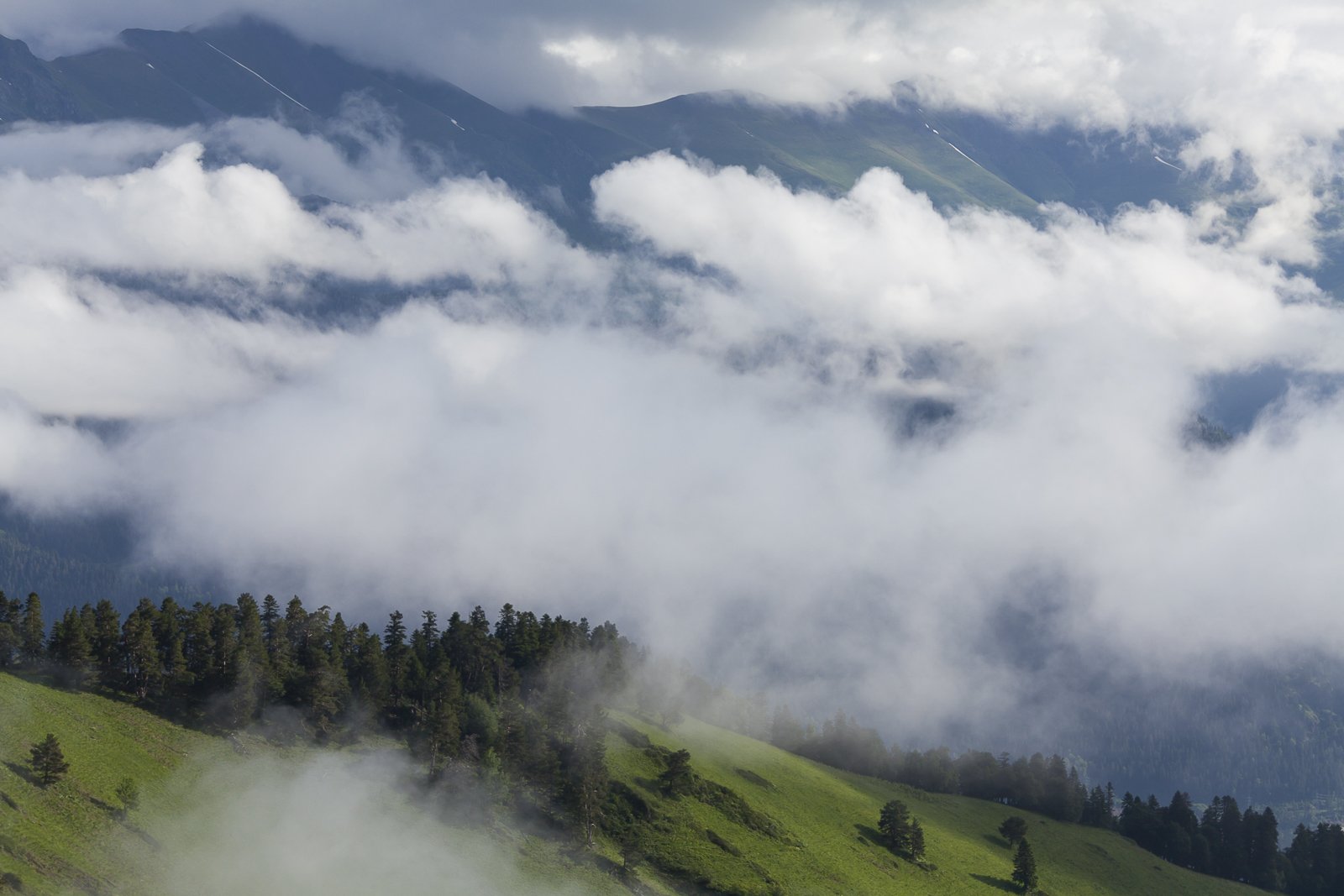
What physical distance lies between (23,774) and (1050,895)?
165m

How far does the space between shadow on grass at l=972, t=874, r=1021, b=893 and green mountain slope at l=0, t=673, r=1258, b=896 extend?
65 centimetres

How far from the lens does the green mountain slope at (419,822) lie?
10469cm

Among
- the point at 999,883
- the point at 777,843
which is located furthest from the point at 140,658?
the point at 999,883

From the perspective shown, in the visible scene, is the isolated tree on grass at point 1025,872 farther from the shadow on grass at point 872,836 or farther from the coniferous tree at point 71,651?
the coniferous tree at point 71,651

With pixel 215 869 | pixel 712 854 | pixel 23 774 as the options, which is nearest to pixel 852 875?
pixel 712 854

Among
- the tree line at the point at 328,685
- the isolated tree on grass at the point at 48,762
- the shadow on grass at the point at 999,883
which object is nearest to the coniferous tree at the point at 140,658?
the tree line at the point at 328,685

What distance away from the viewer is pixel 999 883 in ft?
616

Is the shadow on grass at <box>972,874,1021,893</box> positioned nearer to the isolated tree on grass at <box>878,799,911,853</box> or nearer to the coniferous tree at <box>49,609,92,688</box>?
the isolated tree on grass at <box>878,799,911,853</box>

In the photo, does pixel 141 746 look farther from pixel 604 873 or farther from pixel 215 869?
pixel 604 873

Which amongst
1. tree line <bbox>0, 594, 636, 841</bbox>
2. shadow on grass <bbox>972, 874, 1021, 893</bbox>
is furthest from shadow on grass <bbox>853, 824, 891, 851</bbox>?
tree line <bbox>0, 594, 636, 841</bbox>

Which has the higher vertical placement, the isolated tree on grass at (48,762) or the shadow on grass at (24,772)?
the isolated tree on grass at (48,762)

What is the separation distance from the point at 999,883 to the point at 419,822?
349 ft

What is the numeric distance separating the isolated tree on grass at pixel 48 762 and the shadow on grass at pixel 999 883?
145m

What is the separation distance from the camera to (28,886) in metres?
86.8
